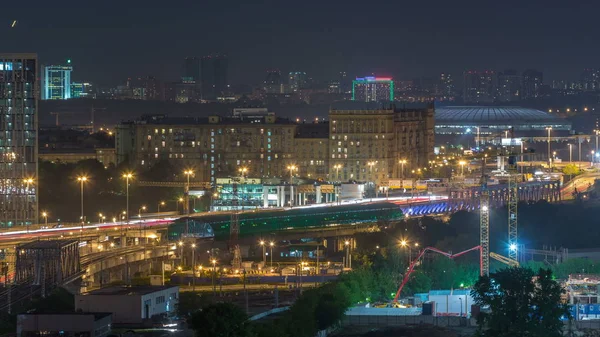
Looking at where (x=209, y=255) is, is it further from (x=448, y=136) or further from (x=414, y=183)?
(x=448, y=136)

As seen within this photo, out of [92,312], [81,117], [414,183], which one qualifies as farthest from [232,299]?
[81,117]

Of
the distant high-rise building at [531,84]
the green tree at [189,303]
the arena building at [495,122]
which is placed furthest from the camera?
the distant high-rise building at [531,84]

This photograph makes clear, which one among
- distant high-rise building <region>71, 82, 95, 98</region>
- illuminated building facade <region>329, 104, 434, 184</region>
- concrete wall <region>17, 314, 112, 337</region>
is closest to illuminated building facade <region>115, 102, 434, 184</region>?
illuminated building facade <region>329, 104, 434, 184</region>

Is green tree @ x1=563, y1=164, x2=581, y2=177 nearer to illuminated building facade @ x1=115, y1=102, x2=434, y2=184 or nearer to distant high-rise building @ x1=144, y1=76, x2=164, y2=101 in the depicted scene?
illuminated building facade @ x1=115, y1=102, x2=434, y2=184

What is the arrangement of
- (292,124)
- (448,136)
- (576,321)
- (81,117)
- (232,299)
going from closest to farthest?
(576,321) → (232,299) → (292,124) → (448,136) → (81,117)

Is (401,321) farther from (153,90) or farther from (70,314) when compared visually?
(153,90)

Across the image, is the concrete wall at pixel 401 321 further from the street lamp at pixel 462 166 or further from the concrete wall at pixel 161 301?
the street lamp at pixel 462 166

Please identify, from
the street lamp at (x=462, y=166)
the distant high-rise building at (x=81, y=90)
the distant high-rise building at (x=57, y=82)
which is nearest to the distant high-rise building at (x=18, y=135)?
the street lamp at (x=462, y=166)
